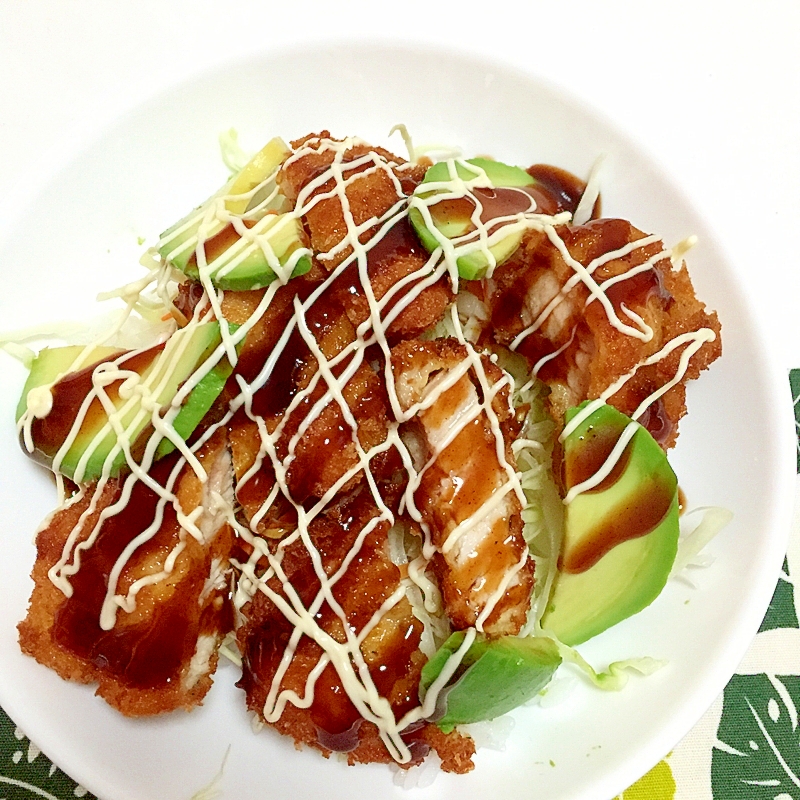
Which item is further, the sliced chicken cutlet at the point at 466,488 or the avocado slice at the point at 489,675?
the sliced chicken cutlet at the point at 466,488

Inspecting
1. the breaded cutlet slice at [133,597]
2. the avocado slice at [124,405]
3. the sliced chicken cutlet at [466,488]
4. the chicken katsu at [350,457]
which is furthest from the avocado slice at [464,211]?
the breaded cutlet slice at [133,597]

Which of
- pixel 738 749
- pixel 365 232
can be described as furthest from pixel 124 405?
pixel 738 749

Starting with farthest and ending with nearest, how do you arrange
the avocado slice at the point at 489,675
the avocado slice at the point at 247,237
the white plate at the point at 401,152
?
1. the avocado slice at the point at 247,237
2. the white plate at the point at 401,152
3. the avocado slice at the point at 489,675

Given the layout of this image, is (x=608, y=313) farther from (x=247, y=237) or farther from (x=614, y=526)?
(x=247, y=237)

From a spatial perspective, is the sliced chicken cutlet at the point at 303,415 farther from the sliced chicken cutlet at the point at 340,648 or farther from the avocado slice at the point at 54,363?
the avocado slice at the point at 54,363

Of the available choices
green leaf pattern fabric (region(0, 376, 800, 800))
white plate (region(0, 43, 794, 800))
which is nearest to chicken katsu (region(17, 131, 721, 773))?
white plate (region(0, 43, 794, 800))
